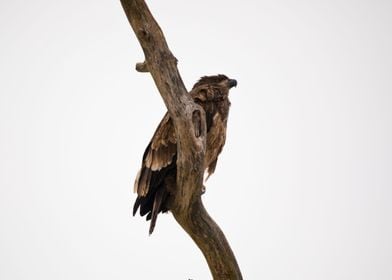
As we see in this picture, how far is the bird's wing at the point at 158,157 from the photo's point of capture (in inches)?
218

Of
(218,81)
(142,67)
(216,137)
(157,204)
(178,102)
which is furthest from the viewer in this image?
(218,81)

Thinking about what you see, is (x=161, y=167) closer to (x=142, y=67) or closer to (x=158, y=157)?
(x=158, y=157)

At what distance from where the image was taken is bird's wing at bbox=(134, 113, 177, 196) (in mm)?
5543

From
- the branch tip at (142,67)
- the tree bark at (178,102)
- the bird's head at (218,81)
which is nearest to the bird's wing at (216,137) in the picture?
the bird's head at (218,81)

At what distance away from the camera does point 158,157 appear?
559cm

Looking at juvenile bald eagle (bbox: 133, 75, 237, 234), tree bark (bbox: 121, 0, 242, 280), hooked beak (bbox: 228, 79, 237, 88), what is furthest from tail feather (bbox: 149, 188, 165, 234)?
hooked beak (bbox: 228, 79, 237, 88)

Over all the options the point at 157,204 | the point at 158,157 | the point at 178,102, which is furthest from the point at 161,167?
the point at 178,102

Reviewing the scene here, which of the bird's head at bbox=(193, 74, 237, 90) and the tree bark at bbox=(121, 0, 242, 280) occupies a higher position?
the bird's head at bbox=(193, 74, 237, 90)

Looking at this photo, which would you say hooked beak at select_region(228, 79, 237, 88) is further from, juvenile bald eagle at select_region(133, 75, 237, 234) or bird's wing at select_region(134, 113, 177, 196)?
bird's wing at select_region(134, 113, 177, 196)

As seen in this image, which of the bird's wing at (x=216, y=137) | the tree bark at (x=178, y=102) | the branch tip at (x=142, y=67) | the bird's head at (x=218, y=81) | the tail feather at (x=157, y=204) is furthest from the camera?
the bird's head at (x=218, y=81)

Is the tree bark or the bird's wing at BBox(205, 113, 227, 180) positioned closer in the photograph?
the tree bark

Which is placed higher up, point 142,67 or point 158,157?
point 142,67

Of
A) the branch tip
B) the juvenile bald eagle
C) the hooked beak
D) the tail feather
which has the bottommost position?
the tail feather

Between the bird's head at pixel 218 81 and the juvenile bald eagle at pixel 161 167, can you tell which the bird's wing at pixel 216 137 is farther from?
the bird's head at pixel 218 81
